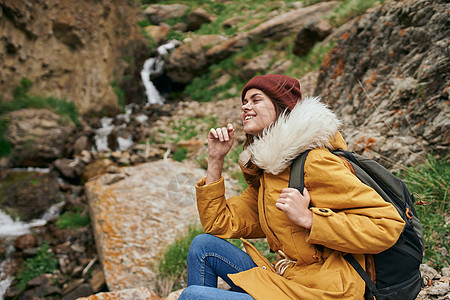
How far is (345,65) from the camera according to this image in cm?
487

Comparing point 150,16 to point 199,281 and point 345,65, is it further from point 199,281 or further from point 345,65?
point 199,281

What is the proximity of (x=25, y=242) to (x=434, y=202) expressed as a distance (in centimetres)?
606

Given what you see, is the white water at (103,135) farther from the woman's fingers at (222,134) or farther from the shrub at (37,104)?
the woman's fingers at (222,134)

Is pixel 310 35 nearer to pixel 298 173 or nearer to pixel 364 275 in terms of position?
pixel 298 173

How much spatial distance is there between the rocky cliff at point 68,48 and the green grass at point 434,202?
30.7 feet

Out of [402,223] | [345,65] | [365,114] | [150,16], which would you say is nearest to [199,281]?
[402,223]

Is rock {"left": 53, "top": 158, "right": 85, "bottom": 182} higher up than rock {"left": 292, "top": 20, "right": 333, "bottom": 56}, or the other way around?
A: rock {"left": 292, "top": 20, "right": 333, "bottom": 56}

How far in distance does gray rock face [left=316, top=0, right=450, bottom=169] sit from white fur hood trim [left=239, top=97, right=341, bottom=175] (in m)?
1.79

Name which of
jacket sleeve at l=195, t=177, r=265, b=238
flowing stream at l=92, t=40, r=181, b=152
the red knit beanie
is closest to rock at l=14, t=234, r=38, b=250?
flowing stream at l=92, t=40, r=181, b=152

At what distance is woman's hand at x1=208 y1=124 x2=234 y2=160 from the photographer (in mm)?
1827

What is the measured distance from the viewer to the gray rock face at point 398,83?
3.14m

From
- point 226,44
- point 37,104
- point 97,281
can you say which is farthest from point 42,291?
point 226,44

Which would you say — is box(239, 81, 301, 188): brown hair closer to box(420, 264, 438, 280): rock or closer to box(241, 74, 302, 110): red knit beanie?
box(241, 74, 302, 110): red knit beanie

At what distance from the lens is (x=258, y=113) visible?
1.73 metres
